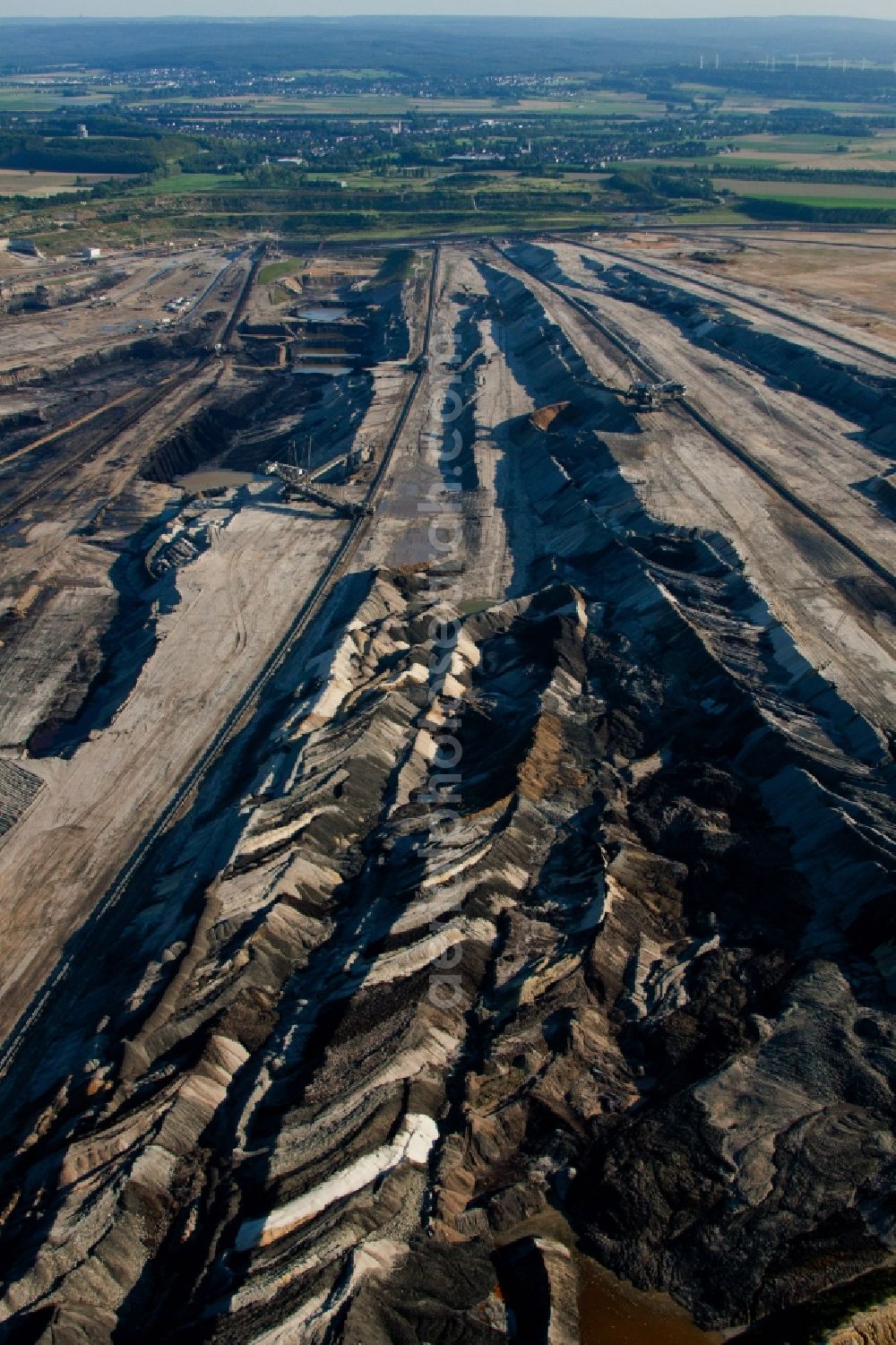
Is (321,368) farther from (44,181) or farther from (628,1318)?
(44,181)

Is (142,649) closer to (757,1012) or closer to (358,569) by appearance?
(358,569)

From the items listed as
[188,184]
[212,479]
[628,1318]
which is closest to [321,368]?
[212,479]

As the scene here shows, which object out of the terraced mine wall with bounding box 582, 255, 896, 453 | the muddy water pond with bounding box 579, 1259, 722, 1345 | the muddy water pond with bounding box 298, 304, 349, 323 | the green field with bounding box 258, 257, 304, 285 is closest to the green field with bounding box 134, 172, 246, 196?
the green field with bounding box 258, 257, 304, 285

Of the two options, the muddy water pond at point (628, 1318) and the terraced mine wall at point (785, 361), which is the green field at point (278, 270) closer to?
the terraced mine wall at point (785, 361)

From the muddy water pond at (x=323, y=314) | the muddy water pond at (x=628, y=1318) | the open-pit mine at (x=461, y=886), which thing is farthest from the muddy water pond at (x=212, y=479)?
the muddy water pond at (x=628, y=1318)

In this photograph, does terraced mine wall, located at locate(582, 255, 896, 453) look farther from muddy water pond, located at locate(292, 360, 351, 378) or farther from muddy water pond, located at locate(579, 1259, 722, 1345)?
muddy water pond, located at locate(579, 1259, 722, 1345)
